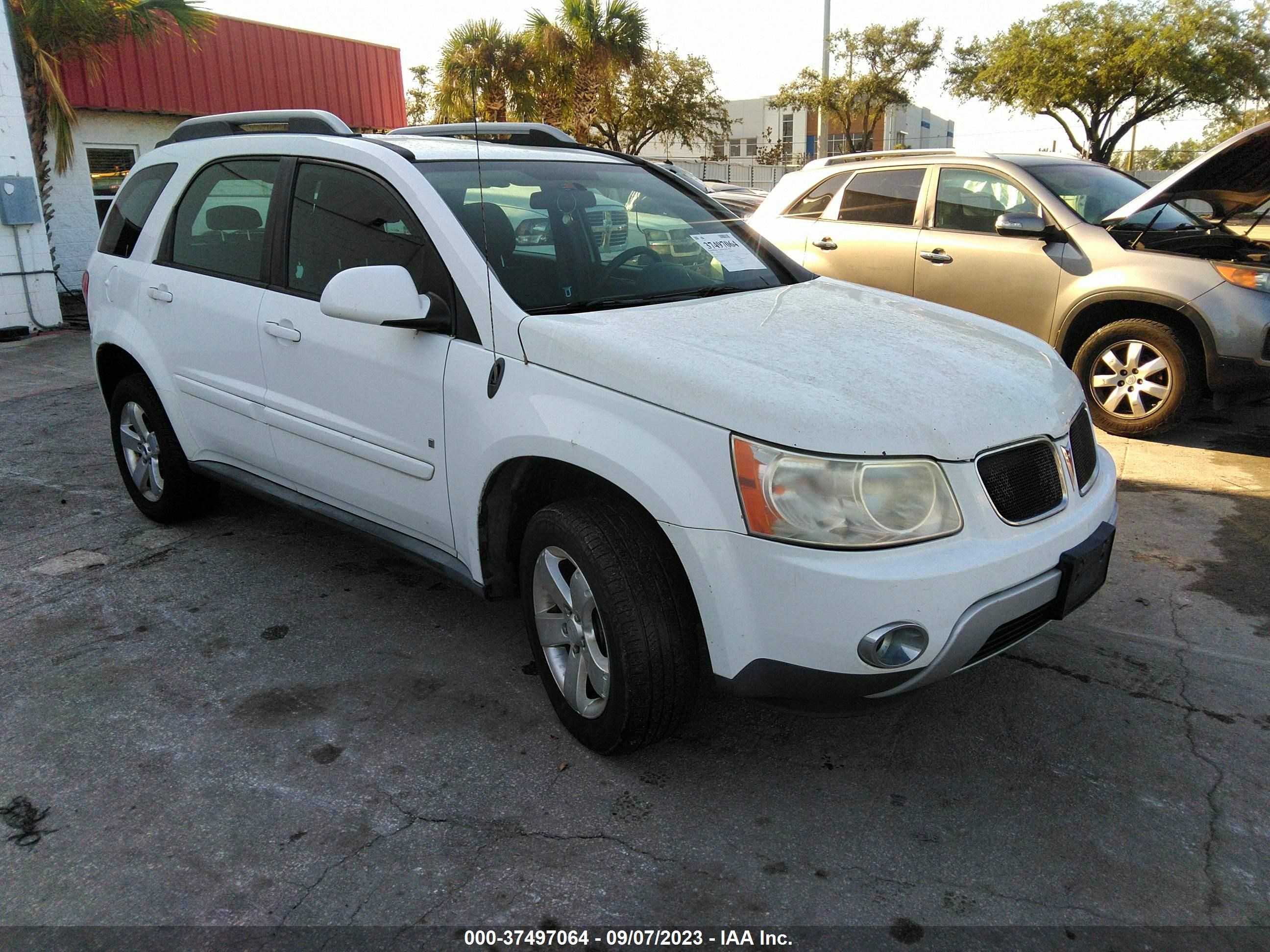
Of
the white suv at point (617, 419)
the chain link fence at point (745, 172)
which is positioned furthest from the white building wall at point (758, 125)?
the white suv at point (617, 419)

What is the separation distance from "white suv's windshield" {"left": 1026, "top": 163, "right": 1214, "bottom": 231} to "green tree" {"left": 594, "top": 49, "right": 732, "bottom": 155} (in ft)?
72.5

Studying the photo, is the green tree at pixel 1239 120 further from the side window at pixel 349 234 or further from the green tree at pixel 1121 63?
the side window at pixel 349 234

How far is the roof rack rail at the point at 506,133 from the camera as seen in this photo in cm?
411

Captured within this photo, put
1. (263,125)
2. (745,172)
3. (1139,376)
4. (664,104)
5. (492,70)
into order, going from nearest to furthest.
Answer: (263,125) → (1139,376) → (492,70) → (664,104) → (745,172)

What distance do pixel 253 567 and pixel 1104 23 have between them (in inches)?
1331

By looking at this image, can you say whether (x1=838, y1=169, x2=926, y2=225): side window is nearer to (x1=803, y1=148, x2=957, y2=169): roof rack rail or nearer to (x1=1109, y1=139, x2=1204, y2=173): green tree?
(x1=803, y1=148, x2=957, y2=169): roof rack rail

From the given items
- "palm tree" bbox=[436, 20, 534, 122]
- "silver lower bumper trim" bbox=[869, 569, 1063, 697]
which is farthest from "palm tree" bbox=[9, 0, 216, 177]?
"silver lower bumper trim" bbox=[869, 569, 1063, 697]

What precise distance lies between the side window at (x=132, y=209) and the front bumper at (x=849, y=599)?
3.33 m

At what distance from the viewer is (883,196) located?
23.0ft

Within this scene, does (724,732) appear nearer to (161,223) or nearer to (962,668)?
(962,668)

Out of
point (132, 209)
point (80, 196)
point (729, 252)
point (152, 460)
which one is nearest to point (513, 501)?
point (729, 252)

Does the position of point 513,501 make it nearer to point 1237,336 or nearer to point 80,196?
point 1237,336

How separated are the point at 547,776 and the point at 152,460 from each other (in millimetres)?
2903

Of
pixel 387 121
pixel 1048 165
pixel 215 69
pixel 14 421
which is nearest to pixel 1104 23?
pixel 387 121
